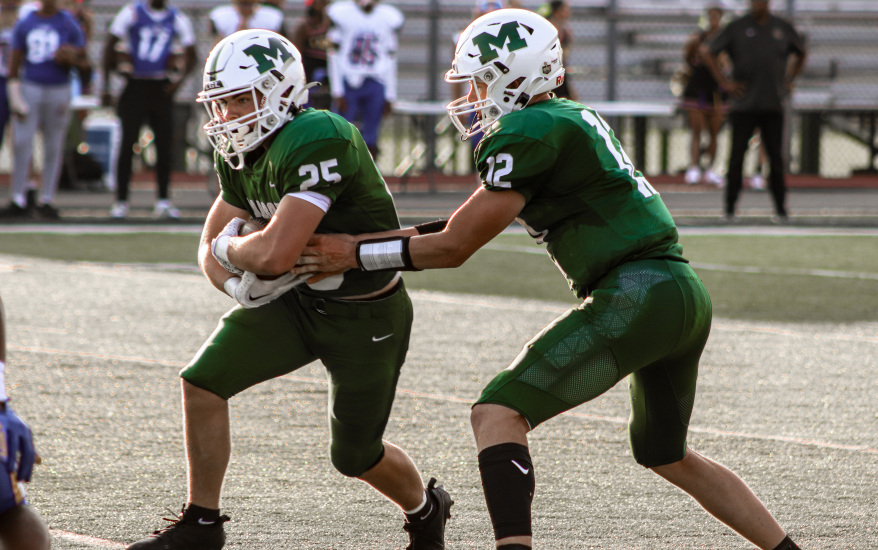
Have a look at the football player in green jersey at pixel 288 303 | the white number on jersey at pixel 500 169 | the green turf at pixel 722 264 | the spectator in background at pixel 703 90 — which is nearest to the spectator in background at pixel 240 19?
the green turf at pixel 722 264

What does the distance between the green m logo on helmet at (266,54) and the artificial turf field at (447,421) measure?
4.54 ft

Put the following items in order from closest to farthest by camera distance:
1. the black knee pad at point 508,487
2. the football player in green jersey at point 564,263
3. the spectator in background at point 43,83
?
the black knee pad at point 508,487 < the football player in green jersey at point 564,263 < the spectator in background at point 43,83

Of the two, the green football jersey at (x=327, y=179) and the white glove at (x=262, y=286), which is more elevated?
the green football jersey at (x=327, y=179)

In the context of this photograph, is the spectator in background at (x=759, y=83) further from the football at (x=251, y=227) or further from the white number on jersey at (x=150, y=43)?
the football at (x=251, y=227)

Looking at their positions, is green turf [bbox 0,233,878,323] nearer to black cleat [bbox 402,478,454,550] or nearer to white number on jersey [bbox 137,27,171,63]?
white number on jersey [bbox 137,27,171,63]

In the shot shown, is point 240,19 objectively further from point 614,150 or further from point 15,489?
point 15,489

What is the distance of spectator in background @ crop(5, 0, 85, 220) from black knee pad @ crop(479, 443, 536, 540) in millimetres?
9898

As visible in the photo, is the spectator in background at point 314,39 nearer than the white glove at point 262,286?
No

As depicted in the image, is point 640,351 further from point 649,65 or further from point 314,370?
point 649,65

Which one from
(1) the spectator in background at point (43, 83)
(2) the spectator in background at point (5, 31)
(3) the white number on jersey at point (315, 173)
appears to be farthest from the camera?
(2) the spectator in background at point (5, 31)

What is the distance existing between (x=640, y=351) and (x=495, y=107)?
0.79 metres

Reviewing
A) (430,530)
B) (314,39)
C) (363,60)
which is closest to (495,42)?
(430,530)

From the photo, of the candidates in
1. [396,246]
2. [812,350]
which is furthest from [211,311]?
[396,246]

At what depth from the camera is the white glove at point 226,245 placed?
3.98 meters
